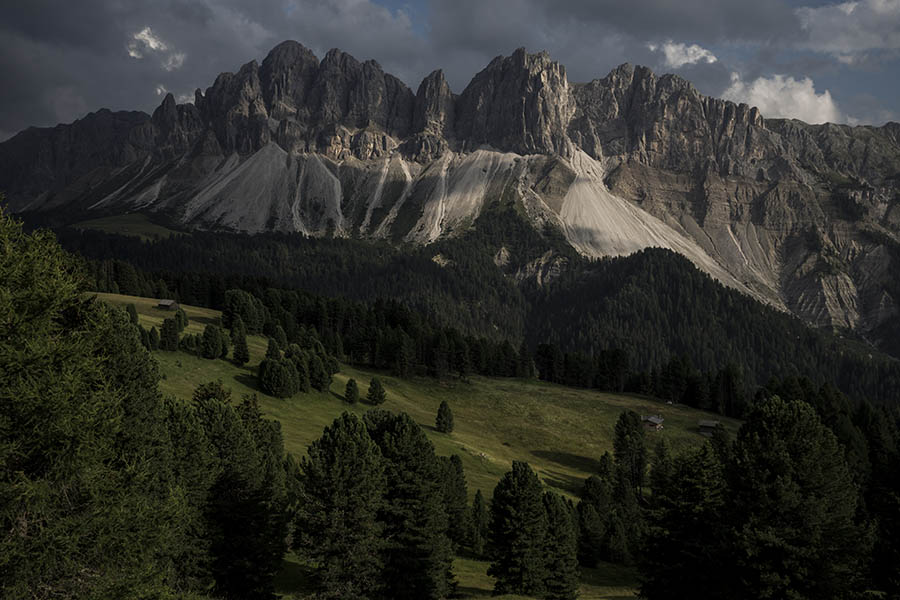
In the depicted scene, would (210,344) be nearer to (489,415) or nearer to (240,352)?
(240,352)

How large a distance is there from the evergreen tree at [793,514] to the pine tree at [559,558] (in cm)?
1635

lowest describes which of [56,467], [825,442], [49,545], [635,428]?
[635,428]

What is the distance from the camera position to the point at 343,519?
95.6 feet

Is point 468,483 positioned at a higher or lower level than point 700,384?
lower

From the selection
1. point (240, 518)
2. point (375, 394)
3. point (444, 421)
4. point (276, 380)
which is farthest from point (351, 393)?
point (240, 518)

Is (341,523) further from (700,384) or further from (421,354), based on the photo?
(700,384)

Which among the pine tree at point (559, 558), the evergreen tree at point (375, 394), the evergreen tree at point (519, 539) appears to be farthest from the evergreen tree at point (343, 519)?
the evergreen tree at point (375, 394)

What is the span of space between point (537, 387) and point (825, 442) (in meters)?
108

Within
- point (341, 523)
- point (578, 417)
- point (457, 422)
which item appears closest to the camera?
point (341, 523)

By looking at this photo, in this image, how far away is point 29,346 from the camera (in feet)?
39.8

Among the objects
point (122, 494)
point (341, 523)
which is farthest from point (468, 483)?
point (122, 494)

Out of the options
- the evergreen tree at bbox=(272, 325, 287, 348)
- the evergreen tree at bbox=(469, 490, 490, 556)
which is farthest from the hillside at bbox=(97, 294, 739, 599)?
the evergreen tree at bbox=(469, 490, 490, 556)

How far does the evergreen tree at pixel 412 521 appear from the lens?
1241 inches

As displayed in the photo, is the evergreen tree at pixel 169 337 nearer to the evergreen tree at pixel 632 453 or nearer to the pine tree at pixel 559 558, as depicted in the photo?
the pine tree at pixel 559 558
